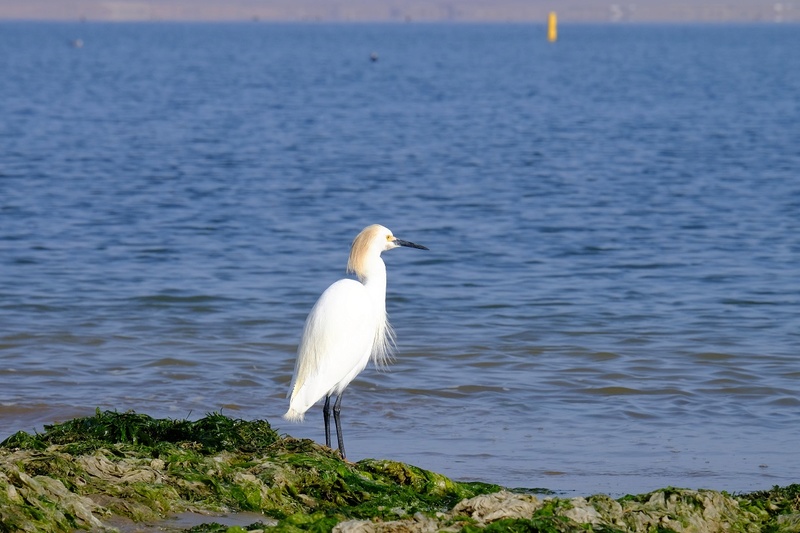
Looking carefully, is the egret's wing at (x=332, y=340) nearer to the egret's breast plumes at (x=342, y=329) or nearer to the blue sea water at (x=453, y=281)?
the egret's breast plumes at (x=342, y=329)

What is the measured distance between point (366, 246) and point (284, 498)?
6.59 feet

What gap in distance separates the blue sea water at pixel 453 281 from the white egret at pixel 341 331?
23.3 inches

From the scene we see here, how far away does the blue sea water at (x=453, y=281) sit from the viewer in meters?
7.51

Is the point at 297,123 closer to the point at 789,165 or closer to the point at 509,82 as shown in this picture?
the point at 789,165

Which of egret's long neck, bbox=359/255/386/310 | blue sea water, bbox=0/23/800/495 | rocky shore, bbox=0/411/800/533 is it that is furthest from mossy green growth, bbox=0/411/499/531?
egret's long neck, bbox=359/255/386/310

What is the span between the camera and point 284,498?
488 centimetres

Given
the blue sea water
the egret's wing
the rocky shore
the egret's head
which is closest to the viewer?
the rocky shore

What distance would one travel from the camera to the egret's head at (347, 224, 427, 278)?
652 cm

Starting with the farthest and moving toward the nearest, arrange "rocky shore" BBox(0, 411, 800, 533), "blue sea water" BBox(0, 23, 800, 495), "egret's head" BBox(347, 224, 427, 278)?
"blue sea water" BBox(0, 23, 800, 495)
"egret's head" BBox(347, 224, 427, 278)
"rocky shore" BBox(0, 411, 800, 533)

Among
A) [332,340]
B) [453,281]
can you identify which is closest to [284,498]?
[332,340]

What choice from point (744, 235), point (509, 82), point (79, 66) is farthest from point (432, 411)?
point (79, 66)

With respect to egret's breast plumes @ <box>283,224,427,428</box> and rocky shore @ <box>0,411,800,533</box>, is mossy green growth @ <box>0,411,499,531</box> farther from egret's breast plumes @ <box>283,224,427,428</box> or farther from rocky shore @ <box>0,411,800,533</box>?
egret's breast plumes @ <box>283,224,427,428</box>

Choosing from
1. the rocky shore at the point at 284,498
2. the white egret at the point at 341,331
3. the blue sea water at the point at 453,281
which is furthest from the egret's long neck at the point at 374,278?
the rocky shore at the point at 284,498

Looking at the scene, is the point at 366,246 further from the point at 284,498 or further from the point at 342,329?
the point at 284,498
